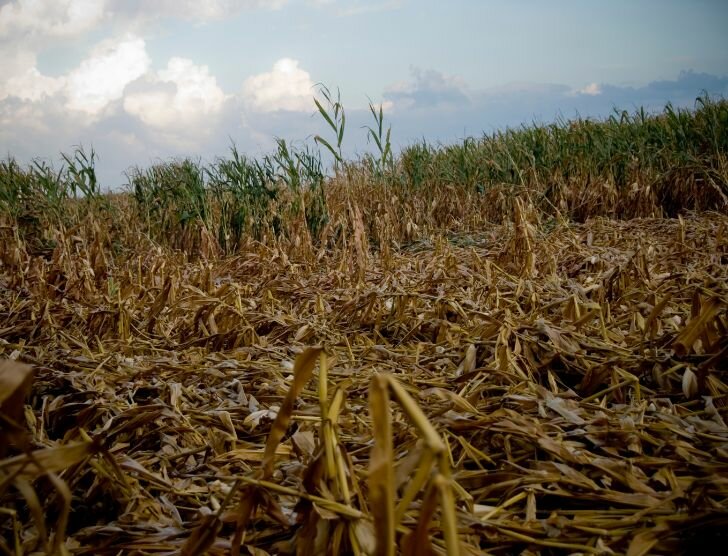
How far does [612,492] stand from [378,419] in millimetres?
802

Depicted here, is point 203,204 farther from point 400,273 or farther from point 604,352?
point 604,352

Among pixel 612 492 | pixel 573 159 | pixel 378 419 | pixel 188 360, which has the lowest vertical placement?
pixel 612 492

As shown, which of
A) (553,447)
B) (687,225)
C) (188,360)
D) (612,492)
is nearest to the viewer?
(612,492)

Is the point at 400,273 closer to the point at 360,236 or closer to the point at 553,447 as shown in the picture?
the point at 360,236

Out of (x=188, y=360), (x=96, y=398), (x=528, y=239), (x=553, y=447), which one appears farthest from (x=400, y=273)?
(x=553, y=447)

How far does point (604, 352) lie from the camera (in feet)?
6.18

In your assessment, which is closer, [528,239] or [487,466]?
[487,466]

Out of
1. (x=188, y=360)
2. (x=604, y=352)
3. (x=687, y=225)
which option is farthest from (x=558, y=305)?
(x=687, y=225)

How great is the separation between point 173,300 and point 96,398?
1707 mm

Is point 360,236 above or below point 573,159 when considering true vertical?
below

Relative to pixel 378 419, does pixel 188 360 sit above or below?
below

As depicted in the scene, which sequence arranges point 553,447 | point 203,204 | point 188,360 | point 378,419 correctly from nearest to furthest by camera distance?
1. point 378,419
2. point 553,447
3. point 188,360
4. point 203,204

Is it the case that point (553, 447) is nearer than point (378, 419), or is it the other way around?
point (378, 419)

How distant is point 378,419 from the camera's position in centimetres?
54
